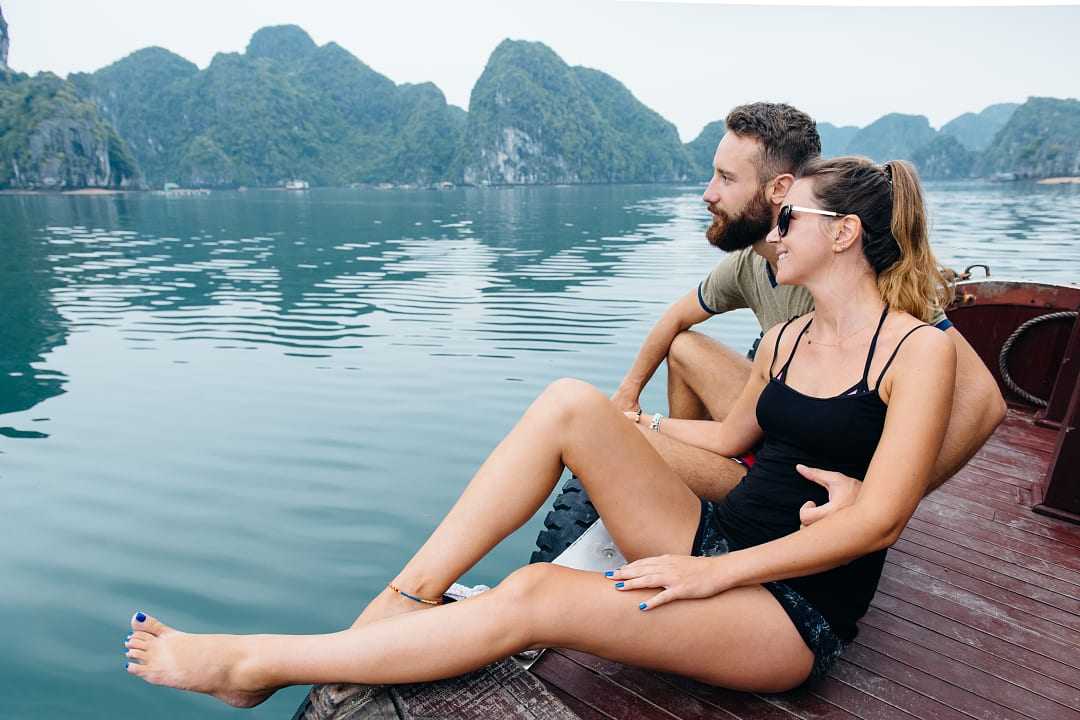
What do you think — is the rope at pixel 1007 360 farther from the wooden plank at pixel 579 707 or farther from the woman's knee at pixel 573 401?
the wooden plank at pixel 579 707

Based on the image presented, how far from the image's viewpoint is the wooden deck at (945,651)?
1.94 meters

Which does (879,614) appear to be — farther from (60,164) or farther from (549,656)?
(60,164)

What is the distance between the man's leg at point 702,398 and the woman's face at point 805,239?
2.89 feet

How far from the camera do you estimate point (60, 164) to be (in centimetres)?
9106

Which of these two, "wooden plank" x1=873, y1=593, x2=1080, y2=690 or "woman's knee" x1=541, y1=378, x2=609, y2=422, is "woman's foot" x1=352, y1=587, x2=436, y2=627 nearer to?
"woman's knee" x1=541, y1=378, x2=609, y2=422

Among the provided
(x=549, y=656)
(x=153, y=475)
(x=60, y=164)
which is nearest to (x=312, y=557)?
(x=153, y=475)

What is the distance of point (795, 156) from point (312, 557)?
12.5ft

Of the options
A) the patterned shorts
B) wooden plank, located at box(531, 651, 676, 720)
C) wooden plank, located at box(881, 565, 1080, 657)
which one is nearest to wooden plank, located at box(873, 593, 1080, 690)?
wooden plank, located at box(881, 565, 1080, 657)

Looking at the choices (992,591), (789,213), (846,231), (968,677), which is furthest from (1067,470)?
(789,213)

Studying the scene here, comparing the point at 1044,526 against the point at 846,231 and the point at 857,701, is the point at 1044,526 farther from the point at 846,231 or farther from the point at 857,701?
the point at 846,231

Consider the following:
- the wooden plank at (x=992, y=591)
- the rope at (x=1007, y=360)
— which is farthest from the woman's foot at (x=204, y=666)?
the rope at (x=1007, y=360)

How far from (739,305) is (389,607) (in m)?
2.45

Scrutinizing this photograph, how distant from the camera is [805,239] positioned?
2078mm

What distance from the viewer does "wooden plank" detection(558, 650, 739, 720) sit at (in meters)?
1.89
